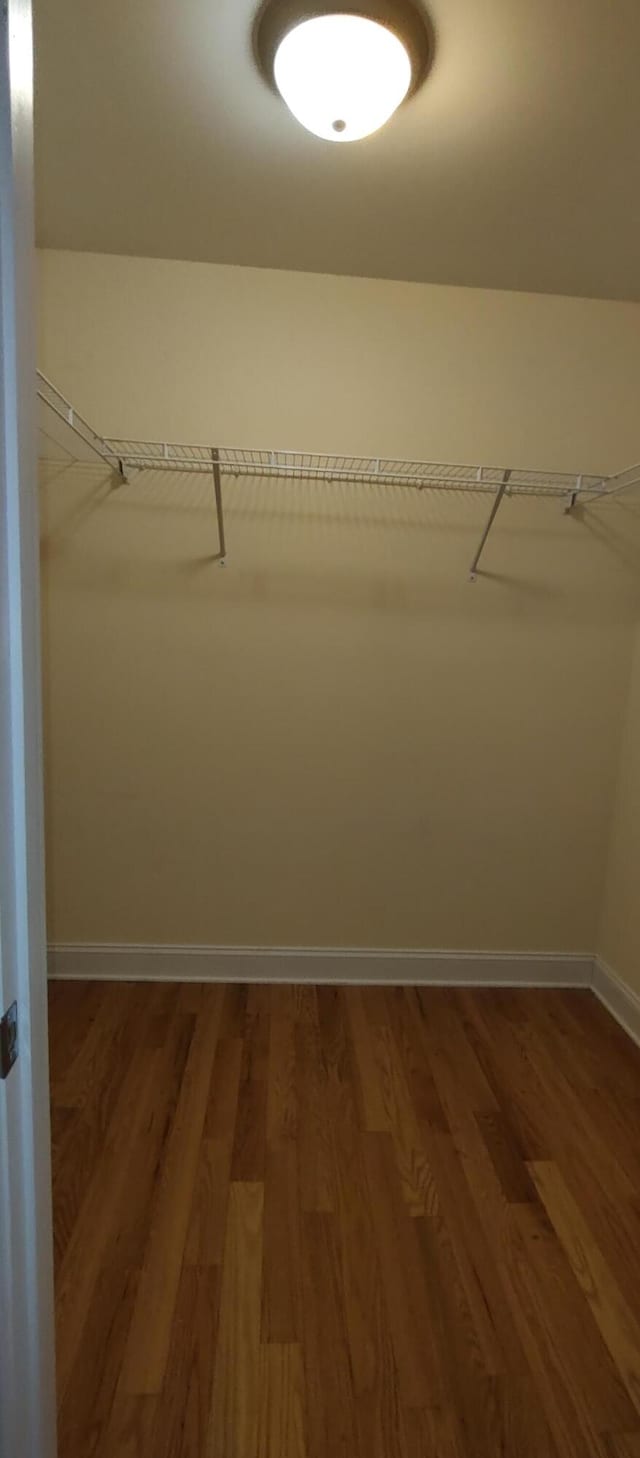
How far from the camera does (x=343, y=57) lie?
1.19 metres

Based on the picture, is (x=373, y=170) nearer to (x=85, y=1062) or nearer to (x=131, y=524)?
(x=131, y=524)

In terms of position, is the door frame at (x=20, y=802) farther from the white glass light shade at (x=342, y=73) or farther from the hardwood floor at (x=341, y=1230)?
the white glass light shade at (x=342, y=73)

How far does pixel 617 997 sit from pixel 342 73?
272 cm

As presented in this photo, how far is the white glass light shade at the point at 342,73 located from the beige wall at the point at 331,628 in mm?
778

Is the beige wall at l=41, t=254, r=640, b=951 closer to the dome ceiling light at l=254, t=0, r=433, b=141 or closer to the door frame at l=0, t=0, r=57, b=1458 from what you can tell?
the dome ceiling light at l=254, t=0, r=433, b=141

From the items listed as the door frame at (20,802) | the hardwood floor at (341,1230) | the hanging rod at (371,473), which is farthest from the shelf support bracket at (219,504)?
the hardwood floor at (341,1230)

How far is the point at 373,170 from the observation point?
5.08 feet

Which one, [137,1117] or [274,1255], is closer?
[274,1255]

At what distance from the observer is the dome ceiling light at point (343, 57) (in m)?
1.14

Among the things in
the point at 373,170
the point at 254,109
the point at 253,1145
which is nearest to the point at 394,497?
the point at 373,170

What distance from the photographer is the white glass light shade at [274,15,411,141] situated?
1.16 m

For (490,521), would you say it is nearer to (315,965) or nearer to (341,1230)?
(315,965)

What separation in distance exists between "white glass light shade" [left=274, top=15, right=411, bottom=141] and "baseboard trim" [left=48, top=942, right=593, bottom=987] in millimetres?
2356

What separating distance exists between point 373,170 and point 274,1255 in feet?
8.36
